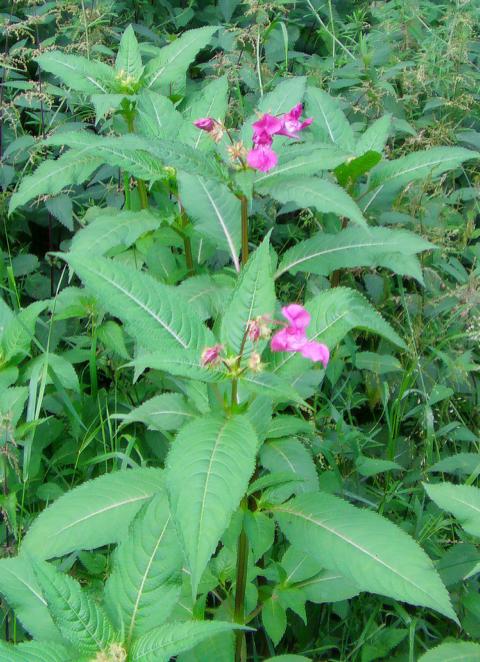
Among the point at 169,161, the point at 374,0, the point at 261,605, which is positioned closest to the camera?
the point at 261,605

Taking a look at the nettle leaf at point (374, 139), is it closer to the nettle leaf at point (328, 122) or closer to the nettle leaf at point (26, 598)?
the nettle leaf at point (328, 122)

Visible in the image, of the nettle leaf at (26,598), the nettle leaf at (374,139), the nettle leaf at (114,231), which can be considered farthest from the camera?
the nettle leaf at (374,139)

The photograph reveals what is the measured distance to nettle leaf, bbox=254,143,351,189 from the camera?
2.22m

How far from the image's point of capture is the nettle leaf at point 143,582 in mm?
1492

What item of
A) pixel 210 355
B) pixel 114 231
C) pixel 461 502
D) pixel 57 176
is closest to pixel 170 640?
pixel 210 355

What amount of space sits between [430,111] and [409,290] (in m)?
1.11

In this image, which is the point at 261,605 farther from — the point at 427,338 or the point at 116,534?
the point at 427,338

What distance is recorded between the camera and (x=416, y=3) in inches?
155

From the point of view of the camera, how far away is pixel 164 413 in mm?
1964

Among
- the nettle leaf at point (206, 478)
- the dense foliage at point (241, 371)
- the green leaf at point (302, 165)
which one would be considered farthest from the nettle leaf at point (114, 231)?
the nettle leaf at point (206, 478)

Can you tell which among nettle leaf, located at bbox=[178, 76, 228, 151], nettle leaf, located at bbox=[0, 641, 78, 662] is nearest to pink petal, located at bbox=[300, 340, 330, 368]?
nettle leaf, located at bbox=[0, 641, 78, 662]

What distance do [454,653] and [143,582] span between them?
0.77 m

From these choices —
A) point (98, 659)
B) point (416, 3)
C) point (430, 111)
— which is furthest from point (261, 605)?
point (416, 3)

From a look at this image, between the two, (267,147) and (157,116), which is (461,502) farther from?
(157,116)
